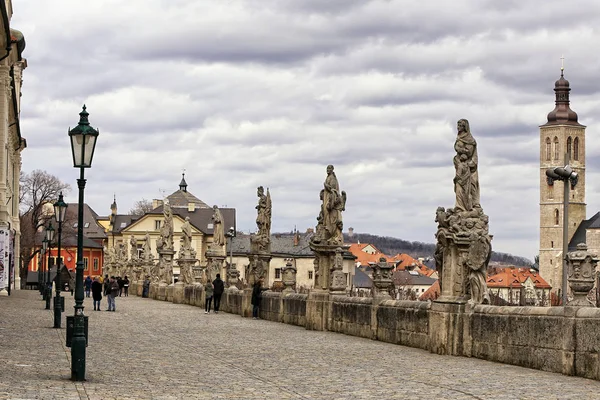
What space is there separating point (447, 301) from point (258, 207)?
19.2 meters

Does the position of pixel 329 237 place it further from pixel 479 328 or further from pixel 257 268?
pixel 479 328

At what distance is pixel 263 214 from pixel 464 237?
1897 cm

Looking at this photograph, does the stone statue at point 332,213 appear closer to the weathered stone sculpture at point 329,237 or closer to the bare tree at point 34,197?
the weathered stone sculpture at point 329,237

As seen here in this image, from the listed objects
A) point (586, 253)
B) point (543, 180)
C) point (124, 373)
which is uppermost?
point (543, 180)

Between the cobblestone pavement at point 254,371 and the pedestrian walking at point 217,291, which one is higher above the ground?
the pedestrian walking at point 217,291

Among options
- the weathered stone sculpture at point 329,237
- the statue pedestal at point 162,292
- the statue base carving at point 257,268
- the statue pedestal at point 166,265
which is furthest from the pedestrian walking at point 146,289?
the weathered stone sculpture at point 329,237

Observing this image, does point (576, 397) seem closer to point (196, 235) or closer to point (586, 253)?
point (586, 253)

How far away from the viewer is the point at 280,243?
459 ft

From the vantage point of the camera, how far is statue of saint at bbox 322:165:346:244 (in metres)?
28.5

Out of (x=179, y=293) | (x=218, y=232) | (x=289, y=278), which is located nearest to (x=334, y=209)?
(x=289, y=278)

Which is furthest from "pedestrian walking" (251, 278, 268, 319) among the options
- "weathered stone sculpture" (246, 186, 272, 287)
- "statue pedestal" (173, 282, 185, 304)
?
"statue pedestal" (173, 282, 185, 304)

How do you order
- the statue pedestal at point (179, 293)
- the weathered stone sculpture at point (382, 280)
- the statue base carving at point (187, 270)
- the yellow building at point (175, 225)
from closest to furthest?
the weathered stone sculpture at point (382, 280) < the statue pedestal at point (179, 293) < the statue base carving at point (187, 270) < the yellow building at point (175, 225)

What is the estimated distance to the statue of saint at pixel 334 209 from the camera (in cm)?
2850

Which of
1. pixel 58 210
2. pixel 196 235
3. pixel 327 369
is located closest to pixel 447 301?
pixel 327 369
